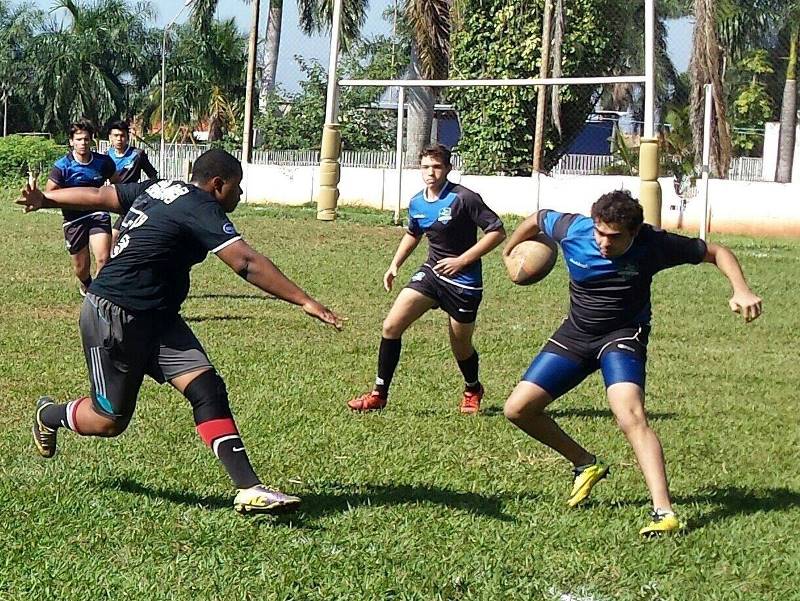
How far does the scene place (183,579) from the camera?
5160mm

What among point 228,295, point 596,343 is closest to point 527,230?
point 596,343

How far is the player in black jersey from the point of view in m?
5.81

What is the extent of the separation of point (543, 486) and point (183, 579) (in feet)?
7.87

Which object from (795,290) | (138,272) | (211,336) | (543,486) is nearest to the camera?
(138,272)

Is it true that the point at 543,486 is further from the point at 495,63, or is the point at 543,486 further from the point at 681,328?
the point at 495,63

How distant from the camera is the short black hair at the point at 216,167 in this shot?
5914mm

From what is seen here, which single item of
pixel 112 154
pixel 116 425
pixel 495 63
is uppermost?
pixel 495 63

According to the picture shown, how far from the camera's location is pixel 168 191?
595cm

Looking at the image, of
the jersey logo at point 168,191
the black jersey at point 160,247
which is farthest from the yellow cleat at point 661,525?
the jersey logo at point 168,191

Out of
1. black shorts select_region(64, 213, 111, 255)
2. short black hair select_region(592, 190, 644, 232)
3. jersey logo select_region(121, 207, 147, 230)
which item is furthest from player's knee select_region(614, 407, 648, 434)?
black shorts select_region(64, 213, 111, 255)

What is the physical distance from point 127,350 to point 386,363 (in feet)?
10.8

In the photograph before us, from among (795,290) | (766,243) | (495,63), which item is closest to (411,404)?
(795,290)

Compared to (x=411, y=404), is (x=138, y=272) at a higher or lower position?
higher

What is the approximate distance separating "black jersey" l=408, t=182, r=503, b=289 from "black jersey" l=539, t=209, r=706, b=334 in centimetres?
223
